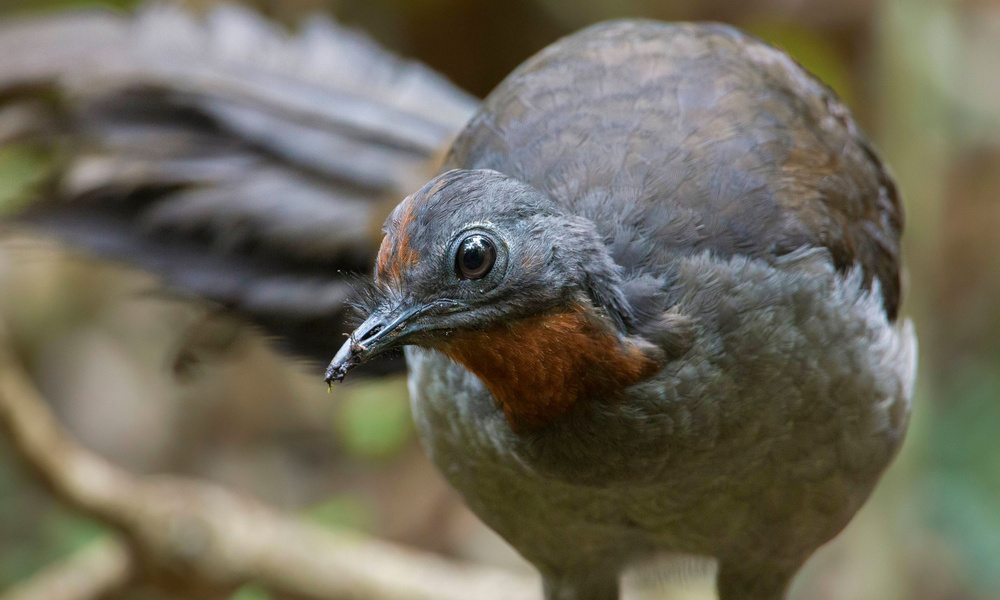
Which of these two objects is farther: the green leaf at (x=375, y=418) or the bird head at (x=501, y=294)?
the green leaf at (x=375, y=418)

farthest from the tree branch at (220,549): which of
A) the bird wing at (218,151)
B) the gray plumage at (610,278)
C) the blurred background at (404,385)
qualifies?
the gray plumage at (610,278)

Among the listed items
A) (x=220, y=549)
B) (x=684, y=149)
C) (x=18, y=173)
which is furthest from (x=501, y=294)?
(x=220, y=549)

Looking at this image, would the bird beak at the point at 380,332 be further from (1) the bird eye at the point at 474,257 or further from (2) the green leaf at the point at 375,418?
(2) the green leaf at the point at 375,418

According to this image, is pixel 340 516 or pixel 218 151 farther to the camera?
pixel 340 516

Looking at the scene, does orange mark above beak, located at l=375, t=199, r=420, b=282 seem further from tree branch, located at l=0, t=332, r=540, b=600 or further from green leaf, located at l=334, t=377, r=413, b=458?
green leaf, located at l=334, t=377, r=413, b=458

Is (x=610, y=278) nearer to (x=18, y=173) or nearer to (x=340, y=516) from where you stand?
(x=18, y=173)

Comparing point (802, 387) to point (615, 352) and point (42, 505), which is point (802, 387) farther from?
point (42, 505)
